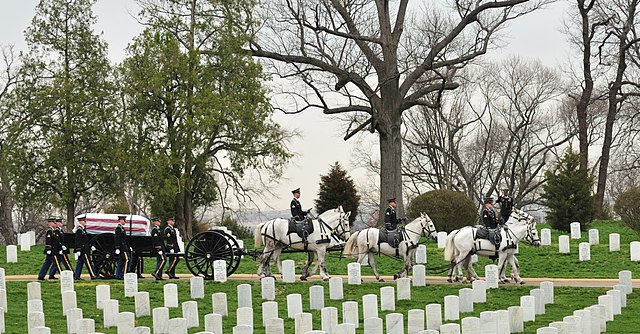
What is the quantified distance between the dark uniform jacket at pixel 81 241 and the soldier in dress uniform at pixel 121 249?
2.09ft

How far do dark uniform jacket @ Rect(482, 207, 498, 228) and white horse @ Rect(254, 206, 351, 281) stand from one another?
3340 mm

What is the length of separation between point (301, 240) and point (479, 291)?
548 centimetres

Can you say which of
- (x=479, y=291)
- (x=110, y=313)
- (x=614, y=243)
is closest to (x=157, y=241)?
(x=110, y=313)

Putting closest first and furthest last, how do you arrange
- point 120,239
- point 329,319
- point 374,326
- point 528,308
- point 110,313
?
point 374,326
point 329,319
point 528,308
point 110,313
point 120,239

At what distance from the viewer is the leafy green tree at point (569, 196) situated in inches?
1352


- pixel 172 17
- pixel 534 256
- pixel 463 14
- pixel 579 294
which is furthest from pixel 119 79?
pixel 579 294

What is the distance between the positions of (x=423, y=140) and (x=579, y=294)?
105ft

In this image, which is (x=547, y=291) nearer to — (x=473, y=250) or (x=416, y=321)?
(x=473, y=250)

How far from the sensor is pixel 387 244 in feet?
79.5

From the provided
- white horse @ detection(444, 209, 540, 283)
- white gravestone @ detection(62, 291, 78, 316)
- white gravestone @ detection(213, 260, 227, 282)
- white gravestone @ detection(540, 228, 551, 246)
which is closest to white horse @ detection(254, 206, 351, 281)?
white gravestone @ detection(213, 260, 227, 282)

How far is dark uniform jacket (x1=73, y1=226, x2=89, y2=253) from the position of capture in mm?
23953

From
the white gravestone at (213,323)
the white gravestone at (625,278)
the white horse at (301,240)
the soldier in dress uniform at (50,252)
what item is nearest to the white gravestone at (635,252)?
the white gravestone at (625,278)

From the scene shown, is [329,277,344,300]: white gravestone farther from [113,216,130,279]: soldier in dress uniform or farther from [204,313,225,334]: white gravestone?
[113,216,130,279]: soldier in dress uniform

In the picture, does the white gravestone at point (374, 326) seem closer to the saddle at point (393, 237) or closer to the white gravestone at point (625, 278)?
the white gravestone at point (625, 278)
